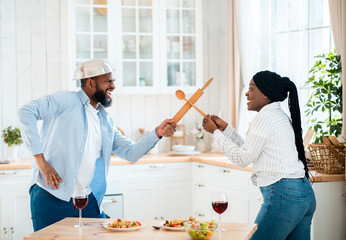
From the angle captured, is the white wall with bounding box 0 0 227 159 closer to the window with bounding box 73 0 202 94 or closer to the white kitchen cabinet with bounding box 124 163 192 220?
the window with bounding box 73 0 202 94

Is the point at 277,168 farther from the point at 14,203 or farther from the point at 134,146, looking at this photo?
the point at 14,203

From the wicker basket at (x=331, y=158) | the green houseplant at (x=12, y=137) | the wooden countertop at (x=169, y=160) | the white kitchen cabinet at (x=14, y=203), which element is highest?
the green houseplant at (x=12, y=137)

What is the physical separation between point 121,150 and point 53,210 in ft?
1.94

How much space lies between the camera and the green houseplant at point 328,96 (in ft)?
12.5

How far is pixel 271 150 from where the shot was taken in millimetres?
2703

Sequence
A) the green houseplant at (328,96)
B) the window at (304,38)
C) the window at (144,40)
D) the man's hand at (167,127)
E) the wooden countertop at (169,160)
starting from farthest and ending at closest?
the window at (144,40) → the wooden countertop at (169,160) → the window at (304,38) → the green houseplant at (328,96) → the man's hand at (167,127)

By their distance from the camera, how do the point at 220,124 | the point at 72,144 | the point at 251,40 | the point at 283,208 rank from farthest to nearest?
the point at 251,40 → the point at 220,124 → the point at 72,144 → the point at 283,208

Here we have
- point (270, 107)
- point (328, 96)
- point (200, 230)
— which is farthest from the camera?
point (328, 96)

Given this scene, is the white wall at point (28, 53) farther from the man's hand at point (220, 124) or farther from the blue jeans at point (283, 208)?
the blue jeans at point (283, 208)

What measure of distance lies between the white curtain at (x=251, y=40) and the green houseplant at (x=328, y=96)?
0.78 metres

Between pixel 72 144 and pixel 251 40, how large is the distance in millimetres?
2514

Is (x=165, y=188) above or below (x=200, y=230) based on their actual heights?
below

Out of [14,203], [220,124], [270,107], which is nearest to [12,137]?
[14,203]

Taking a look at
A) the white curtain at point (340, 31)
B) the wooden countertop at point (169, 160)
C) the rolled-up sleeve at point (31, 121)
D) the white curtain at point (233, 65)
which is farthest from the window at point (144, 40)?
the rolled-up sleeve at point (31, 121)
